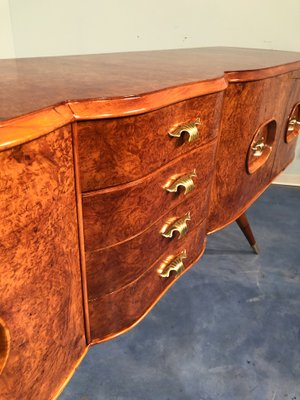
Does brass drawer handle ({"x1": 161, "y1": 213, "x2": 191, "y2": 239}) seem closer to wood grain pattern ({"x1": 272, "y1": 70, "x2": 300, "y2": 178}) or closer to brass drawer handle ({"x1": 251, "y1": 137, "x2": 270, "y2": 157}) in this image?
brass drawer handle ({"x1": 251, "y1": 137, "x2": 270, "y2": 157})

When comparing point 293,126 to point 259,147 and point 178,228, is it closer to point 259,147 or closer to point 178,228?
point 259,147

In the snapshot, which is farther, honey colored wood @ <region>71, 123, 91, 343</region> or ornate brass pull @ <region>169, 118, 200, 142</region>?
ornate brass pull @ <region>169, 118, 200, 142</region>

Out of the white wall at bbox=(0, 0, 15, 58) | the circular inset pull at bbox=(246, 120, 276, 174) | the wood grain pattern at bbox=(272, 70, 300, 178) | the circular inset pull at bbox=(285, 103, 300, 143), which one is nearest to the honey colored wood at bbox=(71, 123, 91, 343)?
the circular inset pull at bbox=(246, 120, 276, 174)

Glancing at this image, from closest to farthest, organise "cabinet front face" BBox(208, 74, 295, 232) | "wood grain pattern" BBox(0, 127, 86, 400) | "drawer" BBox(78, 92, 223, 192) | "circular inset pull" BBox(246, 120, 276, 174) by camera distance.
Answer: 1. "wood grain pattern" BBox(0, 127, 86, 400)
2. "drawer" BBox(78, 92, 223, 192)
3. "cabinet front face" BBox(208, 74, 295, 232)
4. "circular inset pull" BBox(246, 120, 276, 174)

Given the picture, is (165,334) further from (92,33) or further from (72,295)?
(92,33)

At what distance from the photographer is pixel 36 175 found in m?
0.40

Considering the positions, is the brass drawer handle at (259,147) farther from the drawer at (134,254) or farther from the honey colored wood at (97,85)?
the drawer at (134,254)

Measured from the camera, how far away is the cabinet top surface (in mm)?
477

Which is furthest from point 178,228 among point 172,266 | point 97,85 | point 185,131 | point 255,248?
point 255,248

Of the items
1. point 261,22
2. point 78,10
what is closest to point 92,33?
point 78,10

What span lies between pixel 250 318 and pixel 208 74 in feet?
2.66

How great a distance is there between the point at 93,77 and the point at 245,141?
0.46 m

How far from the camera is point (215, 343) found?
109 centimetres

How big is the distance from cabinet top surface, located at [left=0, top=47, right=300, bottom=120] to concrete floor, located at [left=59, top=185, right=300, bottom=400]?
751 mm
